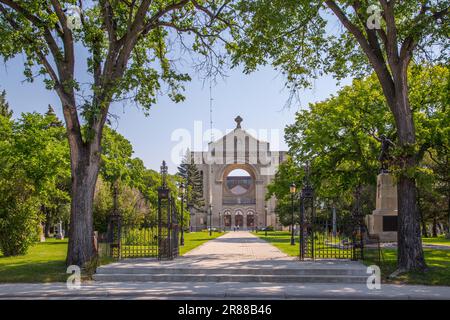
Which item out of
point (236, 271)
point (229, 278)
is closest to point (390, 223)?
point (236, 271)

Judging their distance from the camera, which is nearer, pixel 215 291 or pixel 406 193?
pixel 215 291

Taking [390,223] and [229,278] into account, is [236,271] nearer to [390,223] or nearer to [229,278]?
[229,278]

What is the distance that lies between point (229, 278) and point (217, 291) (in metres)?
2.01

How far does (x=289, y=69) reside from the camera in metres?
18.7

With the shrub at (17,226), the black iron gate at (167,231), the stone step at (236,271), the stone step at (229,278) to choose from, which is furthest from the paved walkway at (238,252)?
the shrub at (17,226)

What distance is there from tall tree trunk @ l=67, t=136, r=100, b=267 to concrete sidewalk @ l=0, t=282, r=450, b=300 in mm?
2822

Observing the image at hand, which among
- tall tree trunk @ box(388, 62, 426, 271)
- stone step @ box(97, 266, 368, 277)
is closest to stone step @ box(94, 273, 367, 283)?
stone step @ box(97, 266, 368, 277)

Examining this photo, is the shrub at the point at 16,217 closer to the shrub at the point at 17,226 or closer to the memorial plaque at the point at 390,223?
the shrub at the point at 17,226

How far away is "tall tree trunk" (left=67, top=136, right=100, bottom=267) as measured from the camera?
1509 centimetres

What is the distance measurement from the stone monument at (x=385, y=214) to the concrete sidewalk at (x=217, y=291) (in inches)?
134

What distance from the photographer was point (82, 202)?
15180mm

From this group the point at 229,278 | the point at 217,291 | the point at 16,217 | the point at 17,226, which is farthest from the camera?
the point at 17,226

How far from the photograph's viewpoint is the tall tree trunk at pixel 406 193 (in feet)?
46.0
